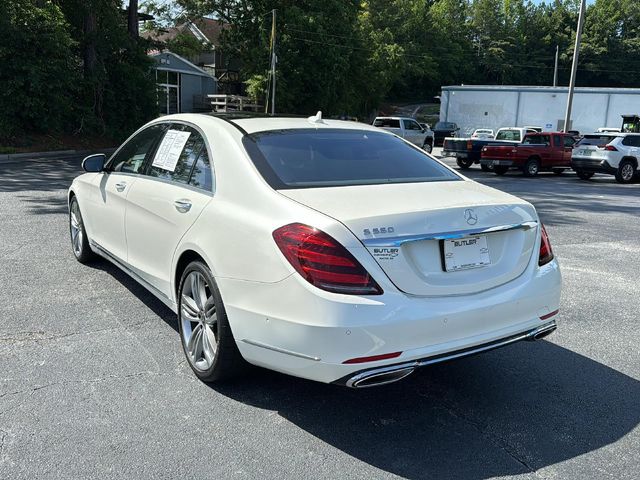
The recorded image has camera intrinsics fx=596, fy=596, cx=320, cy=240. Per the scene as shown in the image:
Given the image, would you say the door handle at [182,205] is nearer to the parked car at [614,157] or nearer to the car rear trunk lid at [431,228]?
the car rear trunk lid at [431,228]

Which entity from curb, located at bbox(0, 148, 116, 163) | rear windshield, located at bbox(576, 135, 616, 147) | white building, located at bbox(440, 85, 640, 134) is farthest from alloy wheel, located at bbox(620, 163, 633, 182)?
white building, located at bbox(440, 85, 640, 134)

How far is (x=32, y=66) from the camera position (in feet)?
61.9

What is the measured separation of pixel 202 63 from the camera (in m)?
50.2

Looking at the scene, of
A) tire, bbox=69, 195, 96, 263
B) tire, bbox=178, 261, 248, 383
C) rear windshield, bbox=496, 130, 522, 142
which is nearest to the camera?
tire, bbox=178, 261, 248, 383

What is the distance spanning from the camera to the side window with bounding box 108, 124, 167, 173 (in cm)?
469

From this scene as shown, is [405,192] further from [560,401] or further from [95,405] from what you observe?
[95,405]

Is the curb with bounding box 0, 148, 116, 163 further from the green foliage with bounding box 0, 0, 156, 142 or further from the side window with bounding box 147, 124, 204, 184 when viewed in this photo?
the side window with bounding box 147, 124, 204, 184

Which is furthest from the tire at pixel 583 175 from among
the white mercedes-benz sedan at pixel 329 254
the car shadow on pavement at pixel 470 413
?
the white mercedes-benz sedan at pixel 329 254

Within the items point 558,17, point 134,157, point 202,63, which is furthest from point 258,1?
point 558,17

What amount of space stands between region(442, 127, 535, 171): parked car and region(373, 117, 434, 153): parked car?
15.3 ft

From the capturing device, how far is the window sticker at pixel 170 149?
4.23m

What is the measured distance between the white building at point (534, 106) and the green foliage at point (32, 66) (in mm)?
30639

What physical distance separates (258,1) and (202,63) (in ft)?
47.2

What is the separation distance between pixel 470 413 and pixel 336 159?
1.76 m
